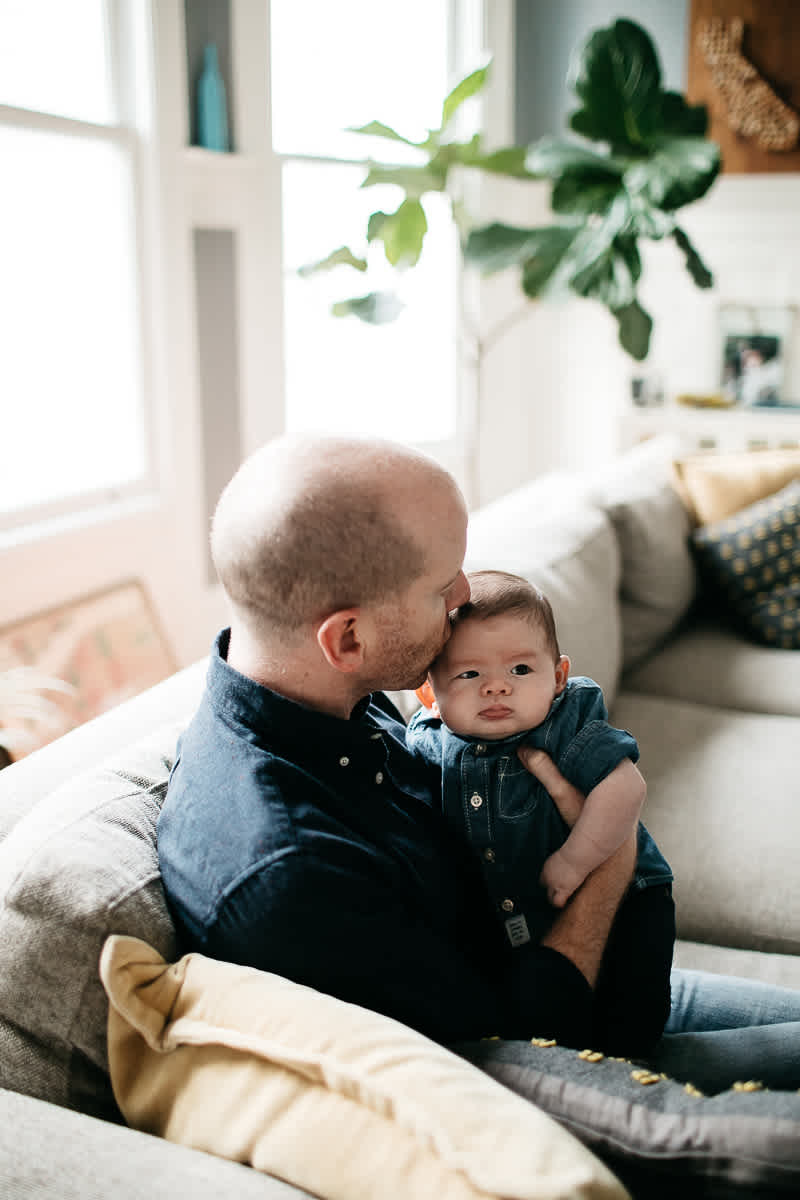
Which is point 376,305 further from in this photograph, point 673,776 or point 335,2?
point 673,776

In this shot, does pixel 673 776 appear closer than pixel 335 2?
Yes

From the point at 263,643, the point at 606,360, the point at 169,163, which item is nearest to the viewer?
the point at 263,643

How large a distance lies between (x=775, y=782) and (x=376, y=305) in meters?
2.17

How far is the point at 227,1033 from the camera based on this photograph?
84 centimetres

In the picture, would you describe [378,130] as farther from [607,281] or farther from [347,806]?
[347,806]

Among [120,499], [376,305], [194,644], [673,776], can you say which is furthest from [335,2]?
[673,776]

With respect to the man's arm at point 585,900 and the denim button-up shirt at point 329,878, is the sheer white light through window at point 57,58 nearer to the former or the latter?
the denim button-up shirt at point 329,878

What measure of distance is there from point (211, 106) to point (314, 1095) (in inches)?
113

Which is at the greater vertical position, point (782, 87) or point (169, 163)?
point (782, 87)

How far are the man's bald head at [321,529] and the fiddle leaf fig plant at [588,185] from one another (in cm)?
247

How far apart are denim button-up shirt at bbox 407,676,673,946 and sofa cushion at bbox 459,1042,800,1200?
281mm

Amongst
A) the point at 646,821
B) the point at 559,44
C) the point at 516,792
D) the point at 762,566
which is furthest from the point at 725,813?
the point at 559,44

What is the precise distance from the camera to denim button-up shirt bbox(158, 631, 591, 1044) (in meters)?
0.91

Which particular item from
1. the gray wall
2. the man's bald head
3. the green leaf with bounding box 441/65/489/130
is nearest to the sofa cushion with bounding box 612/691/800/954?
the man's bald head
